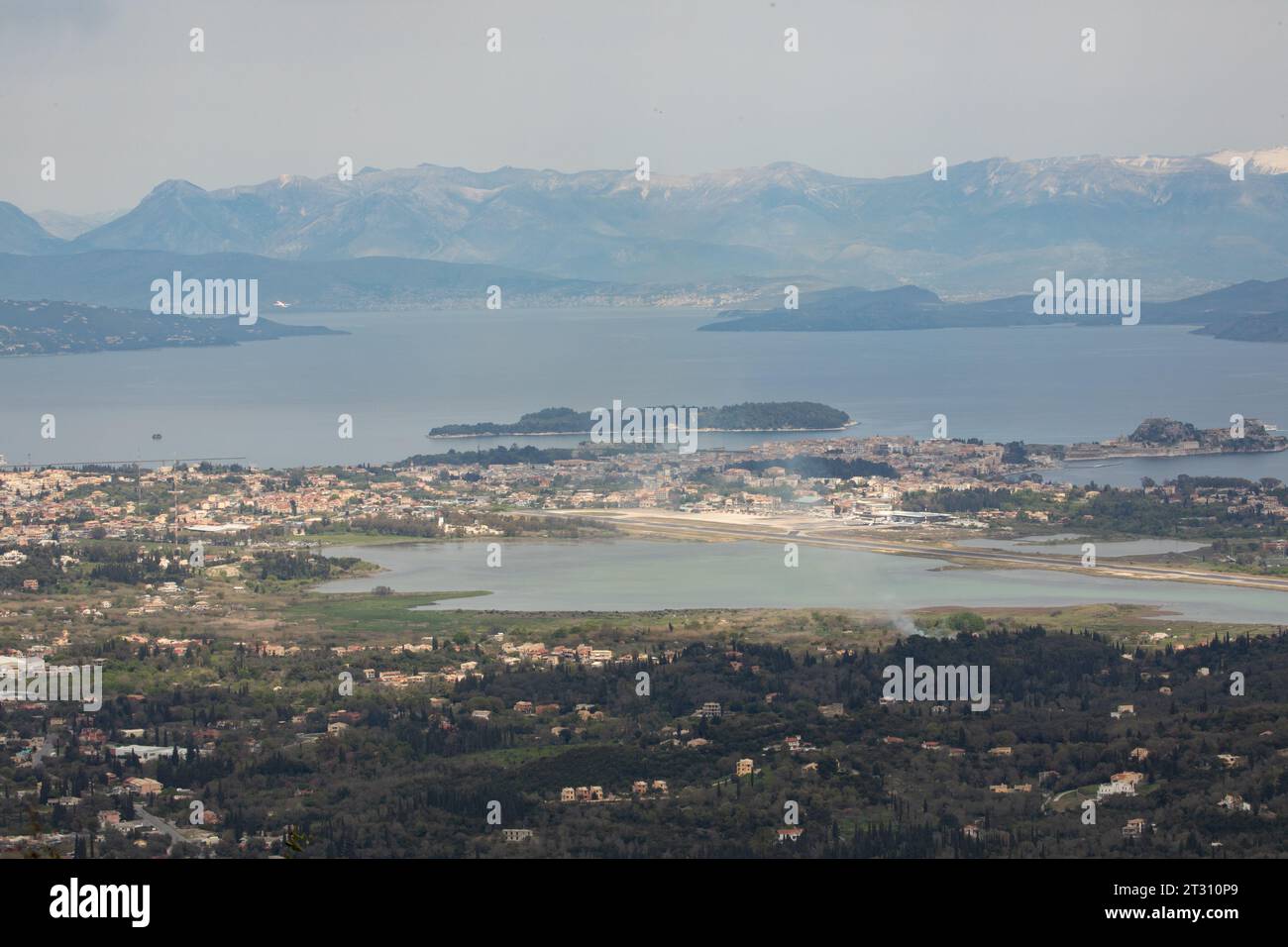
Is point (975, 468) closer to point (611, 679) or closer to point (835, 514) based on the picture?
point (835, 514)

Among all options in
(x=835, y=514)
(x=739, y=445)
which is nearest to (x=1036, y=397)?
(x=739, y=445)

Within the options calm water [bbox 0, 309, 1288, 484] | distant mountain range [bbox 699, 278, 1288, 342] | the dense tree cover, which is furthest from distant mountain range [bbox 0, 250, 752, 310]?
the dense tree cover

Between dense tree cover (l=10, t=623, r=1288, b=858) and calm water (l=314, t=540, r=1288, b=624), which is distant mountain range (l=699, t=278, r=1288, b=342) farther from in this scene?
dense tree cover (l=10, t=623, r=1288, b=858)

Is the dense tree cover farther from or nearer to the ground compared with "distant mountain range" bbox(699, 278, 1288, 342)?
nearer to the ground

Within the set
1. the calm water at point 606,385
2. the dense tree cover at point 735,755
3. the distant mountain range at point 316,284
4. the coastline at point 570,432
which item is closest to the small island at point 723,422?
the coastline at point 570,432

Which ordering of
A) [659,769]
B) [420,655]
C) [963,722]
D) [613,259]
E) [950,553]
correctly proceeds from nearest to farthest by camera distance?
[659,769] → [963,722] → [420,655] → [950,553] → [613,259]
